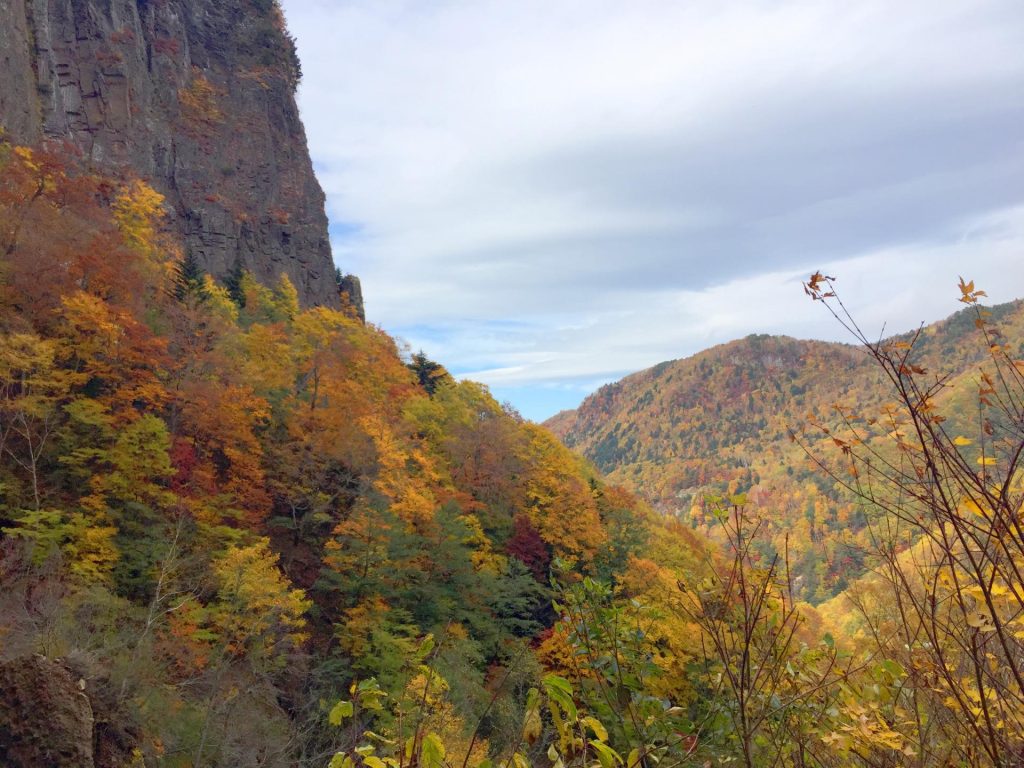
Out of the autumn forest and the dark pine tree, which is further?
the dark pine tree

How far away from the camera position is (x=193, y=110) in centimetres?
3909

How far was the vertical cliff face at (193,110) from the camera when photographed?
94.1ft

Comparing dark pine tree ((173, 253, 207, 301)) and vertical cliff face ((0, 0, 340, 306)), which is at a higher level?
vertical cliff face ((0, 0, 340, 306))

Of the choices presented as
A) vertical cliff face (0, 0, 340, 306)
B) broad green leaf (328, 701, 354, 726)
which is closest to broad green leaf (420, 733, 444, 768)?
broad green leaf (328, 701, 354, 726)

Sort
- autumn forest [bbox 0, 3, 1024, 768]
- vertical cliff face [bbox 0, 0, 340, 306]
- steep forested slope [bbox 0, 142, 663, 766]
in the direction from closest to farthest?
1. autumn forest [bbox 0, 3, 1024, 768]
2. steep forested slope [bbox 0, 142, 663, 766]
3. vertical cliff face [bbox 0, 0, 340, 306]

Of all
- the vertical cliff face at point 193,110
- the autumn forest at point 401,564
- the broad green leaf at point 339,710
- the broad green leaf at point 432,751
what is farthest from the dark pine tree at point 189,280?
the broad green leaf at point 432,751

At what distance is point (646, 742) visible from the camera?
225 cm

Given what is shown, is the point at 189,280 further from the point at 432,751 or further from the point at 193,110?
the point at 432,751

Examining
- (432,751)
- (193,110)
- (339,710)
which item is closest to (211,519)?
(339,710)

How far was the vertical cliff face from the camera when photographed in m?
28.7

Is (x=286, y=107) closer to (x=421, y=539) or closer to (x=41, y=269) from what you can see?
(x=41, y=269)

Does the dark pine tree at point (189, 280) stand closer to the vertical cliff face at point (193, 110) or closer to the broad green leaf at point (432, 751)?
the vertical cliff face at point (193, 110)

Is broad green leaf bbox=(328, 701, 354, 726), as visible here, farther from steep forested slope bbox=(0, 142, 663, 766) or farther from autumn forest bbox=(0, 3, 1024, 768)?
steep forested slope bbox=(0, 142, 663, 766)

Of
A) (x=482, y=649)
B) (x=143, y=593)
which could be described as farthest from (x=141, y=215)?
(x=482, y=649)
